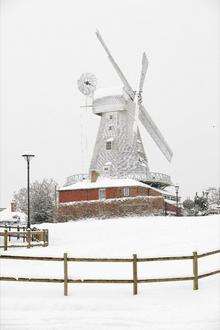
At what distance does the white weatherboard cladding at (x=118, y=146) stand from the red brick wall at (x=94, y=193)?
2199 millimetres

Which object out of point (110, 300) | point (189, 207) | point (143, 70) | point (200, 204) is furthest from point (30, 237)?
point (189, 207)

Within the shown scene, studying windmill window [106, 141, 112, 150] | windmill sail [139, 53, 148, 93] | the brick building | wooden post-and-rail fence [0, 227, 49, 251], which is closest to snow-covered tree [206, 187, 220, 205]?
windmill sail [139, 53, 148, 93]

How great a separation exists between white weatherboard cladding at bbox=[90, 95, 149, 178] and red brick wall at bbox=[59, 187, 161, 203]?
7.21 feet

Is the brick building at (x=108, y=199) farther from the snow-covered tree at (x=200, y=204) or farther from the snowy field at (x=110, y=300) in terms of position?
the snowy field at (x=110, y=300)

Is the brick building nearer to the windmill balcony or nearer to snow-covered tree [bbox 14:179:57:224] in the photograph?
the windmill balcony

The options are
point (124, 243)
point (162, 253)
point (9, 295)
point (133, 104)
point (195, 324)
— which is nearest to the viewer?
point (195, 324)

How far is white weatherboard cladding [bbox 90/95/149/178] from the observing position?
52.1 meters

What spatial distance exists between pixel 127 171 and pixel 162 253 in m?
30.0

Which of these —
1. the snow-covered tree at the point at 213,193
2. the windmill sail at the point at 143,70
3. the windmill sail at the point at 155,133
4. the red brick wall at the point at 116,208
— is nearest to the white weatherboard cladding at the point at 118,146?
the windmill sail at the point at 143,70

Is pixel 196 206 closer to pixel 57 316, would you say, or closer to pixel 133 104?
pixel 133 104

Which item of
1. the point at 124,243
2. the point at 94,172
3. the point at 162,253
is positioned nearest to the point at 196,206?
the point at 94,172

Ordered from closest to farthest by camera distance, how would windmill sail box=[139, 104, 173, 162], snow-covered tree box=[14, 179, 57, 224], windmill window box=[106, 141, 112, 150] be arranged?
windmill window box=[106, 141, 112, 150]
windmill sail box=[139, 104, 173, 162]
snow-covered tree box=[14, 179, 57, 224]

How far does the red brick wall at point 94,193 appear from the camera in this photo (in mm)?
49456

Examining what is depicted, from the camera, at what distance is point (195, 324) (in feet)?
35.1
